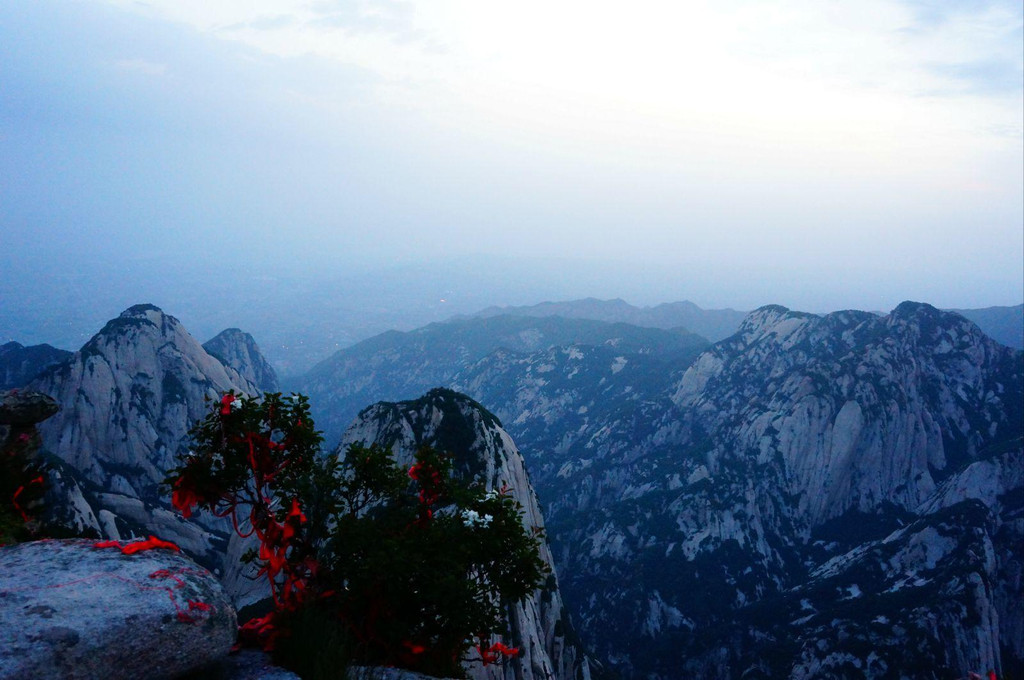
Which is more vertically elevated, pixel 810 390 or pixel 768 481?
pixel 810 390

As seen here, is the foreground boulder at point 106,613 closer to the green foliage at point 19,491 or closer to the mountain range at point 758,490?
the green foliage at point 19,491

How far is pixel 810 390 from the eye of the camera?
136 m

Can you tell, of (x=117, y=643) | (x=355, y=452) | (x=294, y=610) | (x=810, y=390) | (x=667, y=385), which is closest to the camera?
(x=117, y=643)

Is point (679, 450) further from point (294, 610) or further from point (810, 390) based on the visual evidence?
point (294, 610)

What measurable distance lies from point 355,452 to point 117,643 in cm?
696

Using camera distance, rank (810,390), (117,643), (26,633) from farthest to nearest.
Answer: (810,390)
(117,643)
(26,633)

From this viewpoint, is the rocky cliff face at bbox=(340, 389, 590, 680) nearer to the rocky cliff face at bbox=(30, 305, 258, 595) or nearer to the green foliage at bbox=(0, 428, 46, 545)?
the rocky cliff face at bbox=(30, 305, 258, 595)

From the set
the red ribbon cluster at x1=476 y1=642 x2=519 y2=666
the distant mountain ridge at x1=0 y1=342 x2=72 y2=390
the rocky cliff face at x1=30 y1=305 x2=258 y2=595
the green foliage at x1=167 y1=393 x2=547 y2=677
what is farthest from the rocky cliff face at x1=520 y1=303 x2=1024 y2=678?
the distant mountain ridge at x1=0 y1=342 x2=72 y2=390

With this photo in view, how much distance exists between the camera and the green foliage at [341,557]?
37.7 feet

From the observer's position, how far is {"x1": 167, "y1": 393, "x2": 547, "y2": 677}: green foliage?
11484mm

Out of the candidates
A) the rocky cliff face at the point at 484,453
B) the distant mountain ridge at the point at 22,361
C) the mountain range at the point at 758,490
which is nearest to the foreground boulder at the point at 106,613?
the rocky cliff face at the point at 484,453

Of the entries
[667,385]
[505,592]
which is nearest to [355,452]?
[505,592]

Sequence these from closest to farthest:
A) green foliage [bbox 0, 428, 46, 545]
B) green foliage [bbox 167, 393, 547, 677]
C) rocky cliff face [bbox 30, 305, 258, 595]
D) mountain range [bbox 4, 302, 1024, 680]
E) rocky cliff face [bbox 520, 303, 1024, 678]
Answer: green foliage [bbox 167, 393, 547, 677] < green foliage [bbox 0, 428, 46, 545] < mountain range [bbox 4, 302, 1024, 680] < rocky cliff face [bbox 30, 305, 258, 595] < rocky cliff face [bbox 520, 303, 1024, 678]

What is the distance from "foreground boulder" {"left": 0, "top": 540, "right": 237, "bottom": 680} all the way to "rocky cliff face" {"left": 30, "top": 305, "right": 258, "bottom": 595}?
63332 mm
